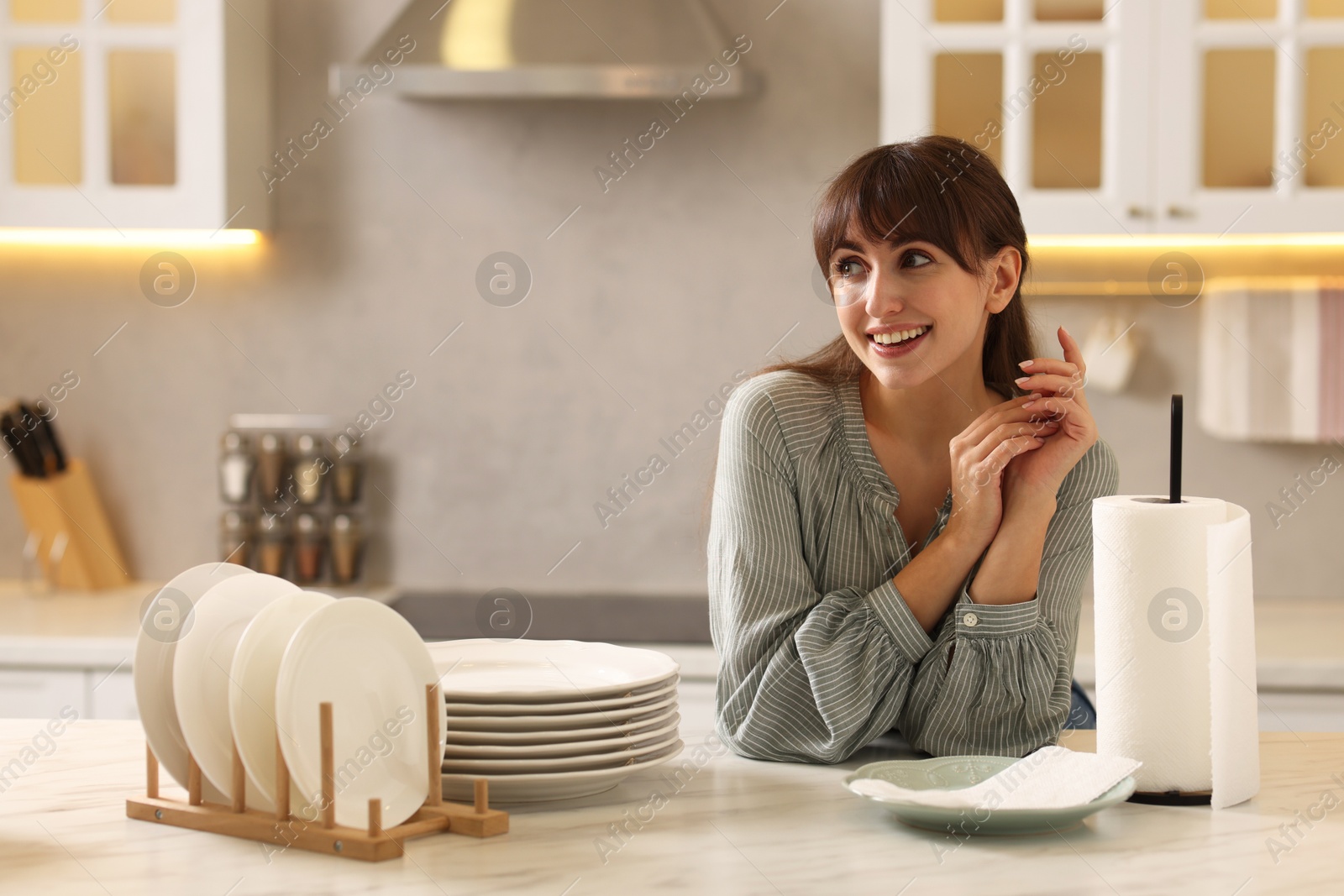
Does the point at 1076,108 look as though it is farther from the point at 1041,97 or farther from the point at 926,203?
the point at 926,203

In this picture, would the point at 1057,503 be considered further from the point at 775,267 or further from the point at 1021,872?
the point at 775,267

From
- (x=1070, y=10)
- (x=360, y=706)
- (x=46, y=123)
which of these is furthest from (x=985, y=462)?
(x=46, y=123)

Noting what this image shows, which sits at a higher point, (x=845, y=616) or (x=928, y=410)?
(x=928, y=410)

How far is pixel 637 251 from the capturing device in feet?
9.45

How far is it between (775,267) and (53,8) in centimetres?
159

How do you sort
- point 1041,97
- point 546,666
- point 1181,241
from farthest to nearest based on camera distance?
point 1181,241
point 1041,97
point 546,666

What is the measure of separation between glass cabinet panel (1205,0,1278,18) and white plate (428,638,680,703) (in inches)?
75.4

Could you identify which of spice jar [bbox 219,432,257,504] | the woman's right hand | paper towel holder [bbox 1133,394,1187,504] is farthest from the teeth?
spice jar [bbox 219,432,257,504]

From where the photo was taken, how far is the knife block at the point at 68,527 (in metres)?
2.84

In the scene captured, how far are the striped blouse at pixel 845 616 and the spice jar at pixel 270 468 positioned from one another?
1.64m

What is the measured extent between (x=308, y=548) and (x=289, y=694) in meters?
2.02

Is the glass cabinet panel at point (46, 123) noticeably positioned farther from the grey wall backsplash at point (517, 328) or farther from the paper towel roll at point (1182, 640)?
the paper towel roll at point (1182, 640)

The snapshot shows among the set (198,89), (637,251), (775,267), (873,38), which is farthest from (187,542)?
(873,38)

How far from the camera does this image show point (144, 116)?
8.53 ft
